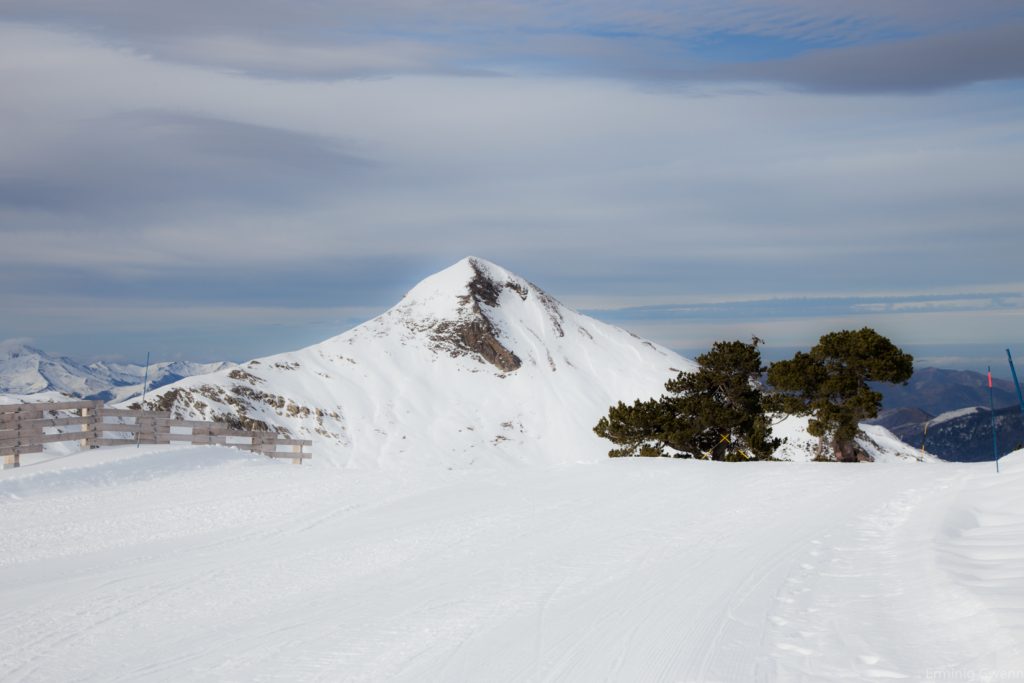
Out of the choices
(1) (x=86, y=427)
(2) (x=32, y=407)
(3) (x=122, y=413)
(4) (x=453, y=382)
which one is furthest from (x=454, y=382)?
(2) (x=32, y=407)

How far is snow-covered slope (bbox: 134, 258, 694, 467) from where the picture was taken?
366ft

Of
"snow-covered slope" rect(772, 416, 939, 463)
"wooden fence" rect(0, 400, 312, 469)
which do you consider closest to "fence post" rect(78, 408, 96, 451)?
"wooden fence" rect(0, 400, 312, 469)

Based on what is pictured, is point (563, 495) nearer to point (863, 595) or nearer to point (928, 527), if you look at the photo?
point (928, 527)

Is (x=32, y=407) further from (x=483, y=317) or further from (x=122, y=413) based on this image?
(x=483, y=317)

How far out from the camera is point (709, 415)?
3791cm

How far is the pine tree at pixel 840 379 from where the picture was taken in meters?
36.4

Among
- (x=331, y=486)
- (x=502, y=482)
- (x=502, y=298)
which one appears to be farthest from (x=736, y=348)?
(x=502, y=298)

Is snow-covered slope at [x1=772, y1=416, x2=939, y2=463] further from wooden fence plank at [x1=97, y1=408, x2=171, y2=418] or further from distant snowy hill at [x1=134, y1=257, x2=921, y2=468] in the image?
wooden fence plank at [x1=97, y1=408, x2=171, y2=418]

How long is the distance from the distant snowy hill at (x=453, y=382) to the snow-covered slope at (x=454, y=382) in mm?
269

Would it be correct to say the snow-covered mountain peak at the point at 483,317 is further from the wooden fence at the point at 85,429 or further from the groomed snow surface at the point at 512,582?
the groomed snow surface at the point at 512,582

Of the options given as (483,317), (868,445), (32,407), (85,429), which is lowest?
(868,445)

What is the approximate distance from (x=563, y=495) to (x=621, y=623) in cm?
1059

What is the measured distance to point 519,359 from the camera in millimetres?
153000

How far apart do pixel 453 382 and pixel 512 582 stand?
134m
